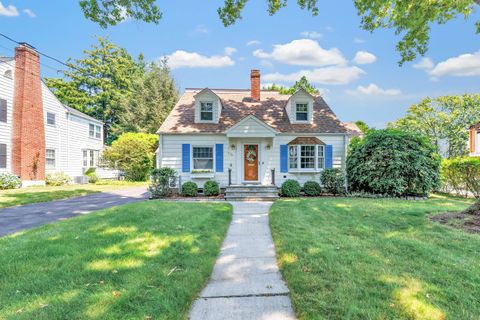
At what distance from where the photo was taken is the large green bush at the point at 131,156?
68.4 feet

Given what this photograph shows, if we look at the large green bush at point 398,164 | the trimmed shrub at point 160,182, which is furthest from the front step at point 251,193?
the large green bush at point 398,164

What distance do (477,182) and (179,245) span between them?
47.8 ft

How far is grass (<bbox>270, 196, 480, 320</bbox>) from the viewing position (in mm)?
2555

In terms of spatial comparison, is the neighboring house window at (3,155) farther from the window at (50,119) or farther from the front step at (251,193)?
the front step at (251,193)

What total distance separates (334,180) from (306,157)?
181cm

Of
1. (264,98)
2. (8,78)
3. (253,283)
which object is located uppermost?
(8,78)

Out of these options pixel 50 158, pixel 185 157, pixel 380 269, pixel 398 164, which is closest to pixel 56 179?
pixel 50 158

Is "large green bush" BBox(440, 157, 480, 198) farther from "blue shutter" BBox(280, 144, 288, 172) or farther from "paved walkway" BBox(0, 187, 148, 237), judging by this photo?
"paved walkway" BBox(0, 187, 148, 237)

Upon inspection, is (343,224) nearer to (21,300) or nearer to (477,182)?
→ (21,300)

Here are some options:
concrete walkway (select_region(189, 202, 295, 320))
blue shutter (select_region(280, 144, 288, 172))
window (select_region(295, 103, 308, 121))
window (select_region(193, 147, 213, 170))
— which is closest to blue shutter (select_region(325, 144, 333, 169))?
window (select_region(295, 103, 308, 121))

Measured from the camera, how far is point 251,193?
11914 millimetres

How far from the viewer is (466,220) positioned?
597cm

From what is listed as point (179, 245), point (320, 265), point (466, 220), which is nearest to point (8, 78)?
point (179, 245)

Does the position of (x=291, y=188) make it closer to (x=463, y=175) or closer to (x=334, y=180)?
(x=334, y=180)
